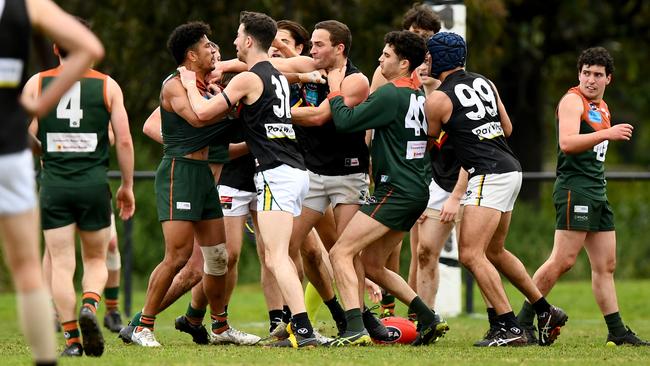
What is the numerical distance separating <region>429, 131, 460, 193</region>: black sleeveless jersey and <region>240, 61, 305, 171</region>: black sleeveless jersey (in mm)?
1972

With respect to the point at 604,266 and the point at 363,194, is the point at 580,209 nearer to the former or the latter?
the point at 604,266

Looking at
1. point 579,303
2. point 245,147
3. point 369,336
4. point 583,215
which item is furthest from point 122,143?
point 579,303

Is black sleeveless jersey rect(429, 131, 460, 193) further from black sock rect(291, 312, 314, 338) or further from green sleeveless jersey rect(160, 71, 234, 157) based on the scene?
black sock rect(291, 312, 314, 338)

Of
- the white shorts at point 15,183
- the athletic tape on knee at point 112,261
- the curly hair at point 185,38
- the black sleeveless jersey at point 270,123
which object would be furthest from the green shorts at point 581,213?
the white shorts at point 15,183

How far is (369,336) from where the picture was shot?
377 inches

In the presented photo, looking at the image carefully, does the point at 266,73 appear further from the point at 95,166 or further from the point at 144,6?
the point at 144,6

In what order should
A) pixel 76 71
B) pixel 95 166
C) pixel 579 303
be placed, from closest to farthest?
pixel 76 71, pixel 95 166, pixel 579 303

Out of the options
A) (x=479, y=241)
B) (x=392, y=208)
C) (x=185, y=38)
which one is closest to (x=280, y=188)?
(x=392, y=208)

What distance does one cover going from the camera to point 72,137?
8.53 meters

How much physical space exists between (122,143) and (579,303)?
A: 348 inches

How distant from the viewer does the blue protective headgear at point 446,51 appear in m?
9.62

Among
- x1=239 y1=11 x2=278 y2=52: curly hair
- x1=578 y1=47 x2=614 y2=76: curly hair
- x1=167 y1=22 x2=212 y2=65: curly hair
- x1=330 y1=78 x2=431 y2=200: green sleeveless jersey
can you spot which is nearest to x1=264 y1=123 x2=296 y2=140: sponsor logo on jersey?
x1=330 y1=78 x2=431 y2=200: green sleeveless jersey

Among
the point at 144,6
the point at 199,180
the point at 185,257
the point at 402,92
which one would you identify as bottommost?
the point at 185,257

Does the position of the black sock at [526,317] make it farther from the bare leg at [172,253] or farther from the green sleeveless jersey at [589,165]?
the bare leg at [172,253]
